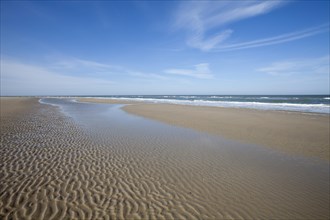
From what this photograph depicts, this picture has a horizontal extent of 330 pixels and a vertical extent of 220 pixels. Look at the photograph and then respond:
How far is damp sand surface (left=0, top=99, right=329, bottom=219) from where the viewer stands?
4.70 meters

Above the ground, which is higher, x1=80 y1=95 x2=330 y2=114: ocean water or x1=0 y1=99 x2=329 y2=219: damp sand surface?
x1=80 y1=95 x2=330 y2=114: ocean water

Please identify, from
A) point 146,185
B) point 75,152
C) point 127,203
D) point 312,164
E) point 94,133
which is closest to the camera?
point 127,203

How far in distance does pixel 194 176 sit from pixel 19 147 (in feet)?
31.6

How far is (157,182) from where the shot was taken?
6.21 m

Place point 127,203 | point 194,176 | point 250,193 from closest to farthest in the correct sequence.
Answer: point 127,203, point 250,193, point 194,176

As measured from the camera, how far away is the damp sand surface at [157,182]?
185 inches

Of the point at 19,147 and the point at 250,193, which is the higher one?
the point at 19,147

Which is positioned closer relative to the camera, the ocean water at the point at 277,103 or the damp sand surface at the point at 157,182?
the damp sand surface at the point at 157,182

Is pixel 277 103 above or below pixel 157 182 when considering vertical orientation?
above

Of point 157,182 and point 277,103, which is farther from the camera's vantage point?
point 277,103

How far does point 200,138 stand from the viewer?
1225 cm

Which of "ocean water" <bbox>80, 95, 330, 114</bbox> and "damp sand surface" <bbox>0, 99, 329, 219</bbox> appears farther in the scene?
"ocean water" <bbox>80, 95, 330, 114</bbox>

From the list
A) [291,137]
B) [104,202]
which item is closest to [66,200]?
[104,202]

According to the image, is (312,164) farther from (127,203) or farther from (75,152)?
(75,152)
